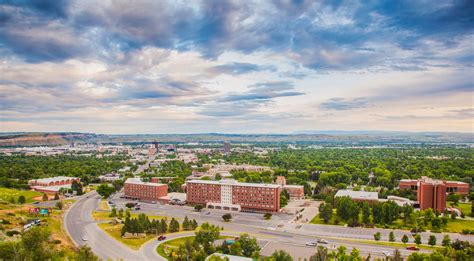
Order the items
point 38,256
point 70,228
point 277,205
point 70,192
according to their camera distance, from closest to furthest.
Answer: point 38,256 → point 70,228 → point 277,205 → point 70,192

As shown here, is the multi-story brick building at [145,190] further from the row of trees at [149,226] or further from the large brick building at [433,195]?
the large brick building at [433,195]

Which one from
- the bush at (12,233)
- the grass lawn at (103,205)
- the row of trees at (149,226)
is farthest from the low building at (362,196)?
the bush at (12,233)

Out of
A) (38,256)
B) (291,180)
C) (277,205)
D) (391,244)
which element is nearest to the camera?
(38,256)

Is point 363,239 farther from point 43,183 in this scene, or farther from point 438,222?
point 43,183

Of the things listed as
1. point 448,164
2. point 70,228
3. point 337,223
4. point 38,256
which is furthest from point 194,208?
point 448,164

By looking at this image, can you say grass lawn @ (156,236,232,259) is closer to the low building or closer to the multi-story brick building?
the low building

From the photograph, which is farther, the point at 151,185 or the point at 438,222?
the point at 151,185
